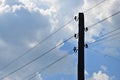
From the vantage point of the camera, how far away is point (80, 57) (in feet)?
62.5

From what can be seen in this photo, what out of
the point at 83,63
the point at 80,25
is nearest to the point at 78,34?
the point at 80,25

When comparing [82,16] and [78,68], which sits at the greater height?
[82,16]

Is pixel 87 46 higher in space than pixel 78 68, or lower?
higher

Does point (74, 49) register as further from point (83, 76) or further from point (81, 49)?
point (83, 76)

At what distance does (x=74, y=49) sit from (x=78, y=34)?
3.32 feet

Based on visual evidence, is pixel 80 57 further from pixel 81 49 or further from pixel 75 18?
pixel 75 18

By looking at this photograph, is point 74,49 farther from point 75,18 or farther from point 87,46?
point 75,18

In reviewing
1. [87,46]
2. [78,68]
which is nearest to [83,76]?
[78,68]

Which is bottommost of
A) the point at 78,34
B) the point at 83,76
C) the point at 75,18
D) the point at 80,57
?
the point at 83,76

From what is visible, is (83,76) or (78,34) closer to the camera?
(83,76)

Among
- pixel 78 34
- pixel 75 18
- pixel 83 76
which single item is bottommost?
pixel 83 76

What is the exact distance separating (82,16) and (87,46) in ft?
6.92

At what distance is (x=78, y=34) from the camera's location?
2016 cm

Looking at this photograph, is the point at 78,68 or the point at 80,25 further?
the point at 80,25
